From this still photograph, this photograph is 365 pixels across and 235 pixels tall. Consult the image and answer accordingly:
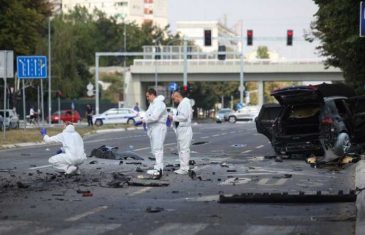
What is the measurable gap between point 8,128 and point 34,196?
3679 centimetres

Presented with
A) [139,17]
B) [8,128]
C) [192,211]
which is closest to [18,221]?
[192,211]

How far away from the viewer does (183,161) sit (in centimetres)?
1670

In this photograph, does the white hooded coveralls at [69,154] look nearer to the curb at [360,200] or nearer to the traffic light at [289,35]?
the curb at [360,200]

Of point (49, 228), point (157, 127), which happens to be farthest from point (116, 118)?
point (49, 228)

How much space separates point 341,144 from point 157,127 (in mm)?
5814

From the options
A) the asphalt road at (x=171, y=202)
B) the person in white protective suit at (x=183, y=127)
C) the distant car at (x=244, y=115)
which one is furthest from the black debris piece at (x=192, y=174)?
the distant car at (x=244, y=115)

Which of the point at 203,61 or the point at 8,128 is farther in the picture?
the point at 203,61

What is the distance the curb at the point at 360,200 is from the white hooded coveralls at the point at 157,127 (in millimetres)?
4017

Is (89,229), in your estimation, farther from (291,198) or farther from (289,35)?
(289,35)

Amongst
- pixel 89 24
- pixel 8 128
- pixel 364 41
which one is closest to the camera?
pixel 364 41

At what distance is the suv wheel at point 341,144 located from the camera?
766 inches

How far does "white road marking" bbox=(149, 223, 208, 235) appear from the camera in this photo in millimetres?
9297

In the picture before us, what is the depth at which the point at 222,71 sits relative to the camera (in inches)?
3482

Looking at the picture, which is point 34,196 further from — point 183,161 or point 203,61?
point 203,61
